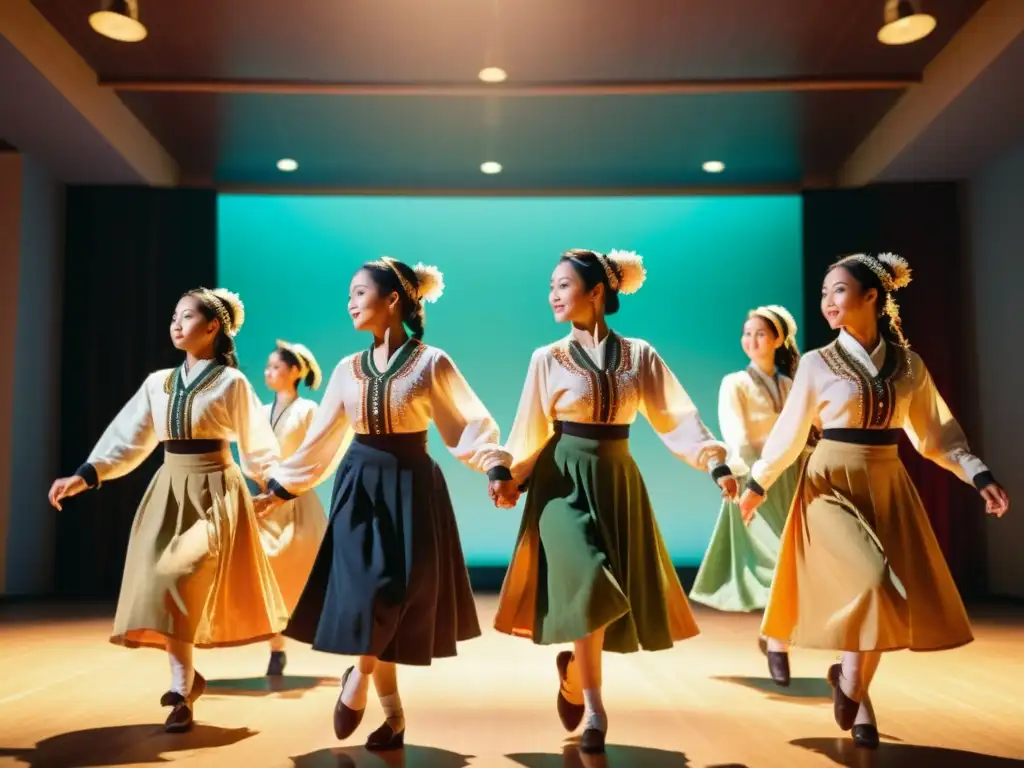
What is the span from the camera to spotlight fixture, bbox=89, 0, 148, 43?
3998mm

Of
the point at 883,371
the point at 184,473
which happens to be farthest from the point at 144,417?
the point at 883,371

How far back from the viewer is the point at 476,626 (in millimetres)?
2918

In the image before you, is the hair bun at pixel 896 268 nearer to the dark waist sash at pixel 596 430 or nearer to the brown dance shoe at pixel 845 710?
the dark waist sash at pixel 596 430

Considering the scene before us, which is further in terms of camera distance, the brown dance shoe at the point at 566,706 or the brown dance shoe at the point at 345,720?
the brown dance shoe at the point at 566,706

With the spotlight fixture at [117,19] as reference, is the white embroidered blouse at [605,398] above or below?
below

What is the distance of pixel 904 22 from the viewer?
13.4 ft

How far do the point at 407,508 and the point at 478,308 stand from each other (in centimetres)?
515

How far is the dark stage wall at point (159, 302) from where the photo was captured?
697 cm

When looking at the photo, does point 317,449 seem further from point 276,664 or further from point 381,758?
point 276,664

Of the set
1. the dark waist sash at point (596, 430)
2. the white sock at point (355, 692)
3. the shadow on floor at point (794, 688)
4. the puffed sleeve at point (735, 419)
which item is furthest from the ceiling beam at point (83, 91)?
the shadow on floor at point (794, 688)

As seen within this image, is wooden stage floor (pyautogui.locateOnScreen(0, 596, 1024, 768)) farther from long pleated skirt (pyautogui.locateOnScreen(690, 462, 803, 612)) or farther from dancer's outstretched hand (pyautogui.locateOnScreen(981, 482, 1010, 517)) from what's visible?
dancer's outstretched hand (pyautogui.locateOnScreen(981, 482, 1010, 517))

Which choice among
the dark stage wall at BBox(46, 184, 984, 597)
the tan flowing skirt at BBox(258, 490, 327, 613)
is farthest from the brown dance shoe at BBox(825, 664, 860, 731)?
the dark stage wall at BBox(46, 184, 984, 597)

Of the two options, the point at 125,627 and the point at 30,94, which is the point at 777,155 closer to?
the point at 30,94

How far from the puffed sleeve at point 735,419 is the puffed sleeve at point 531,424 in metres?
1.59
